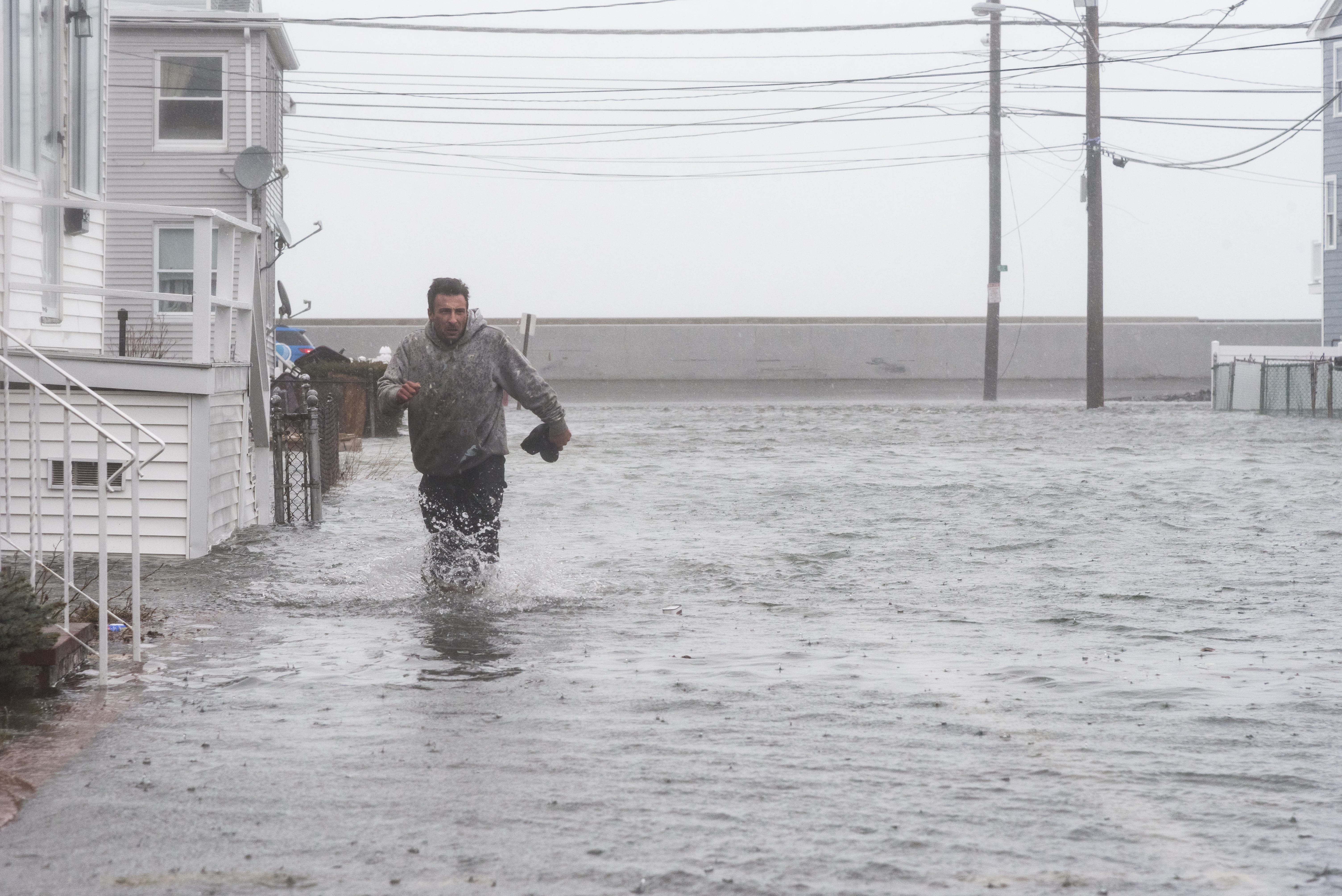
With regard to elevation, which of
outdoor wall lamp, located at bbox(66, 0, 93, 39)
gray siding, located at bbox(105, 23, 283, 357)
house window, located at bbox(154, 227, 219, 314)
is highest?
gray siding, located at bbox(105, 23, 283, 357)

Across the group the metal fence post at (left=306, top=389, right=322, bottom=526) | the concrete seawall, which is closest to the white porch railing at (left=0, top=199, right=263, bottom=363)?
the metal fence post at (left=306, top=389, right=322, bottom=526)

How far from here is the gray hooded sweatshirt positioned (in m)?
9.18

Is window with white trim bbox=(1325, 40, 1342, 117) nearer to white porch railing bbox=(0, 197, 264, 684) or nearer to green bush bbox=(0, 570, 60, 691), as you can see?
white porch railing bbox=(0, 197, 264, 684)

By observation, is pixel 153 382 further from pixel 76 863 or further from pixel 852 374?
pixel 852 374

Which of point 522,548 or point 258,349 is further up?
point 258,349

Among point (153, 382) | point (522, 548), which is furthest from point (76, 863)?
point (522, 548)

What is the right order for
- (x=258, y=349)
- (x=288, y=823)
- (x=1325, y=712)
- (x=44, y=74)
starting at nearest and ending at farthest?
(x=288, y=823) < (x=1325, y=712) < (x=258, y=349) < (x=44, y=74)

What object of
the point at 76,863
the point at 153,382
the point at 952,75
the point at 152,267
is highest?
the point at 952,75

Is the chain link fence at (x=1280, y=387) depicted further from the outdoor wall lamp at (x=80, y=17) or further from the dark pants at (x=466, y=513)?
the dark pants at (x=466, y=513)

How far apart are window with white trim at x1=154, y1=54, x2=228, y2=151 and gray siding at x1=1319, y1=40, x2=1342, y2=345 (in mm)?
24739

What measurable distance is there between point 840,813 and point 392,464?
16.2 metres

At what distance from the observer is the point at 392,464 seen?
20688 mm

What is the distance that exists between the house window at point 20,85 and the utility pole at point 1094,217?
82.7 feet

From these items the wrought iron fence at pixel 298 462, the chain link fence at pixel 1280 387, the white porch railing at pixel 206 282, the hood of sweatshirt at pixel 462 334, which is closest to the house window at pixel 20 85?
the white porch railing at pixel 206 282
